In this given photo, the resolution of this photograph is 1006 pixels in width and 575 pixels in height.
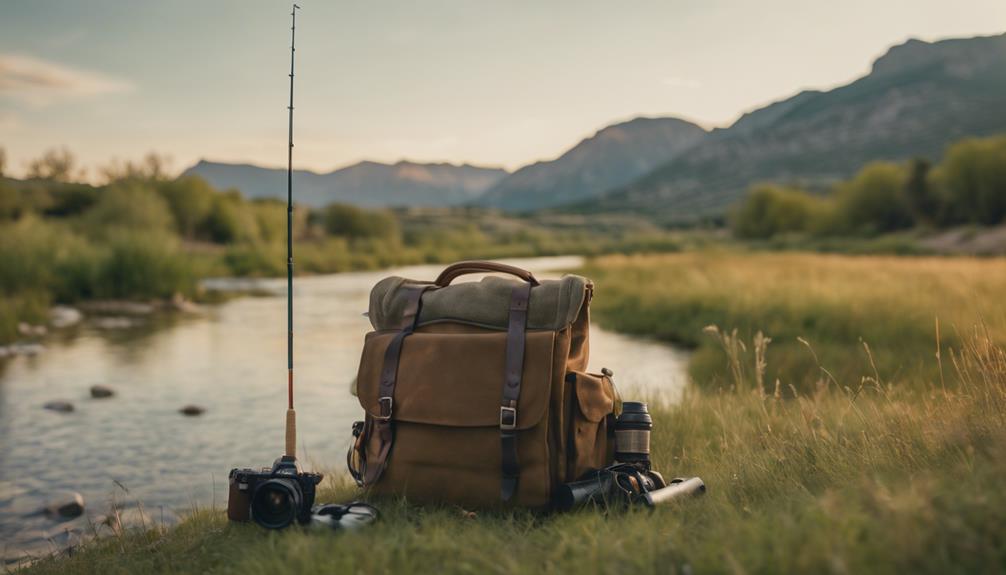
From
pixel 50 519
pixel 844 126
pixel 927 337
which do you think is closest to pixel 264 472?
pixel 50 519

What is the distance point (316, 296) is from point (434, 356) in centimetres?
2257

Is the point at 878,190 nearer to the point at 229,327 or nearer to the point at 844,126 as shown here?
the point at 229,327

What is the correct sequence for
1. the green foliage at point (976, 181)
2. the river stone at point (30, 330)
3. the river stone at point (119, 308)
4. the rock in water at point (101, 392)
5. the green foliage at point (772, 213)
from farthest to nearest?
the green foliage at point (772, 213)
the green foliage at point (976, 181)
the river stone at point (119, 308)
the river stone at point (30, 330)
the rock in water at point (101, 392)

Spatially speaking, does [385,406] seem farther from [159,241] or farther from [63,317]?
[159,241]

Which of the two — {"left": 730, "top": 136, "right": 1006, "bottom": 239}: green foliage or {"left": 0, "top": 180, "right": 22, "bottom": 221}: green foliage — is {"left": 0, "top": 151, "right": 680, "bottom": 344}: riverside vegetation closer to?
{"left": 0, "top": 180, "right": 22, "bottom": 221}: green foliage

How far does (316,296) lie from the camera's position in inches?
997

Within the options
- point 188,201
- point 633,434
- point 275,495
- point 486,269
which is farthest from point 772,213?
point 275,495

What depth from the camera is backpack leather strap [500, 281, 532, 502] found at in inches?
128

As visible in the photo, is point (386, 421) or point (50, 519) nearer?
point (386, 421)

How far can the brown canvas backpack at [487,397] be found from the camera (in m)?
3.29

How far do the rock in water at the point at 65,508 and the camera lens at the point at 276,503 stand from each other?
10.5 ft

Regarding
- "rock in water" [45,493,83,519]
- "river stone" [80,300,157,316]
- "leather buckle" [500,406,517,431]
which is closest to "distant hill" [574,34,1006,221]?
"river stone" [80,300,157,316]

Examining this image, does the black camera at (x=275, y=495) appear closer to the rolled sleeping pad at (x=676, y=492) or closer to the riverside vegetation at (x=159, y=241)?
the rolled sleeping pad at (x=676, y=492)

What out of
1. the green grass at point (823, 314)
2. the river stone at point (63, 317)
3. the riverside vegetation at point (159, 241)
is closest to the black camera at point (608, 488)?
the green grass at point (823, 314)
